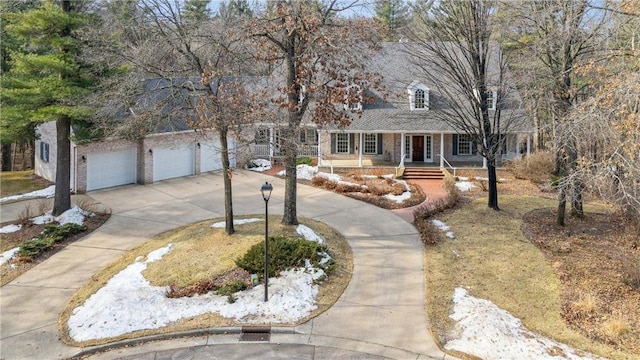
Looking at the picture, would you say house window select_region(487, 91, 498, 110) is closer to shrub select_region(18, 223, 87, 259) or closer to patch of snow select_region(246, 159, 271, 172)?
patch of snow select_region(246, 159, 271, 172)

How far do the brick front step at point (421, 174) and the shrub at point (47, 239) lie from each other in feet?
52.2

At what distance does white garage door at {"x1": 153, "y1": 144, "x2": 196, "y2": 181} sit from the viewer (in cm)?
2389

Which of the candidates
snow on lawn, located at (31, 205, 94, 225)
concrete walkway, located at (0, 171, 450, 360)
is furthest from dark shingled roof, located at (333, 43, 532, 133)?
snow on lawn, located at (31, 205, 94, 225)

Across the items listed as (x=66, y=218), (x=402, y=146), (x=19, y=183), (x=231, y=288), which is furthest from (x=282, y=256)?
(x=19, y=183)

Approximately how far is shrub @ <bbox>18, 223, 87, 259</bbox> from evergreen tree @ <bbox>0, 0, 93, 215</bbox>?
369cm

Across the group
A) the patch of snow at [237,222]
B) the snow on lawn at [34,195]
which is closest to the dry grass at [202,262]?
the patch of snow at [237,222]

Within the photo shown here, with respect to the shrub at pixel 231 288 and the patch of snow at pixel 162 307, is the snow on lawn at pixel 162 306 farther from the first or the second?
the shrub at pixel 231 288

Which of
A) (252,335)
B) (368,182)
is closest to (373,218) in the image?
(368,182)

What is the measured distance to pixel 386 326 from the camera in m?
10.3

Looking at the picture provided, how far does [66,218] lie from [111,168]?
602cm

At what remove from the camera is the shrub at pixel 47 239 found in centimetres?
1393

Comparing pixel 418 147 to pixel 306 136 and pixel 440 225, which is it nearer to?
pixel 440 225

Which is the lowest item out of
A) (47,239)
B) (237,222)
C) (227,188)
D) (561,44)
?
(47,239)

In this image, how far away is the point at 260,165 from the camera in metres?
27.8
